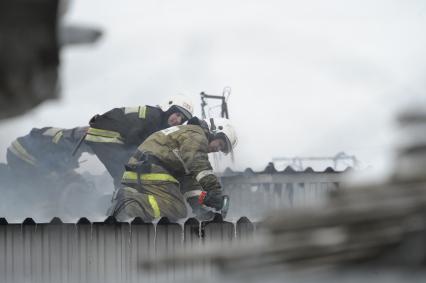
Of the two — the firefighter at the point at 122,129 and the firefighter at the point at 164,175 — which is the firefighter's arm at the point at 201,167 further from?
the firefighter at the point at 122,129

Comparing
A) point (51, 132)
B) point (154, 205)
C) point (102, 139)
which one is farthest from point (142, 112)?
point (51, 132)

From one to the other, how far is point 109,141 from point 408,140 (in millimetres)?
8574

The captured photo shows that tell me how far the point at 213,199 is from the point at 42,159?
12.2ft

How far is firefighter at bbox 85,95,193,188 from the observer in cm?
1027

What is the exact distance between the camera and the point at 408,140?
2.09 meters

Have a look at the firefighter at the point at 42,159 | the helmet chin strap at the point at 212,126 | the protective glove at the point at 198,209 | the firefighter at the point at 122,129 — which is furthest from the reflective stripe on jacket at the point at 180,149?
the firefighter at the point at 42,159

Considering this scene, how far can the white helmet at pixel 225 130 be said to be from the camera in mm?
11633

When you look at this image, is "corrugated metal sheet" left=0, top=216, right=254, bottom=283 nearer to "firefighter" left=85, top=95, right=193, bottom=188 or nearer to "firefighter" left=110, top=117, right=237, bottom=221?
"firefighter" left=110, top=117, right=237, bottom=221

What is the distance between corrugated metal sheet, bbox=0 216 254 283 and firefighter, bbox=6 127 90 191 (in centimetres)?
523

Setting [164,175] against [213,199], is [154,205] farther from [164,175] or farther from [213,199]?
[213,199]

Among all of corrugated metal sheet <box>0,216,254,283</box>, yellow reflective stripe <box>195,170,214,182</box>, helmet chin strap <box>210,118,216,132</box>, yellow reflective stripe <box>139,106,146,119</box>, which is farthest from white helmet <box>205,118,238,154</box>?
corrugated metal sheet <box>0,216,254,283</box>

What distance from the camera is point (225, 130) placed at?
11820 mm

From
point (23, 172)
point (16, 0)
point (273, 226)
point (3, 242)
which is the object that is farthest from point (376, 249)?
point (23, 172)

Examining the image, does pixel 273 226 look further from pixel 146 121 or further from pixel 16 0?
pixel 146 121
